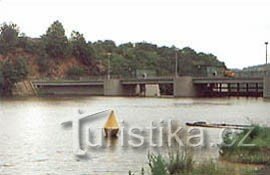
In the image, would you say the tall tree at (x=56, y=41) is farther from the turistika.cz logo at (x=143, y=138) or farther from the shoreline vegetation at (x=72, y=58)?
the turistika.cz logo at (x=143, y=138)

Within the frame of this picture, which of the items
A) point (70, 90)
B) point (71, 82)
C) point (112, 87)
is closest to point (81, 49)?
point (70, 90)

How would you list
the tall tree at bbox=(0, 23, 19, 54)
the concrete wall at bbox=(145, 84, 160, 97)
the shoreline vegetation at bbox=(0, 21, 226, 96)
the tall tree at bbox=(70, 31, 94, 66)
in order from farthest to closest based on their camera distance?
the tall tree at bbox=(70, 31, 94, 66), the shoreline vegetation at bbox=(0, 21, 226, 96), the tall tree at bbox=(0, 23, 19, 54), the concrete wall at bbox=(145, 84, 160, 97)

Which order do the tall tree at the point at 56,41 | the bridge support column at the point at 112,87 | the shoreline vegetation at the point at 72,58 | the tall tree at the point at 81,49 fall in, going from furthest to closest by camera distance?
1. the tall tree at the point at 81,49
2. the tall tree at the point at 56,41
3. the shoreline vegetation at the point at 72,58
4. the bridge support column at the point at 112,87

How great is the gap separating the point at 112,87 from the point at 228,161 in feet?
386

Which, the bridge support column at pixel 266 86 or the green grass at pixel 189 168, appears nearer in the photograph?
the green grass at pixel 189 168

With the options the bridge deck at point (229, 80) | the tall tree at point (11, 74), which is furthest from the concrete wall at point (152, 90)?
the tall tree at point (11, 74)

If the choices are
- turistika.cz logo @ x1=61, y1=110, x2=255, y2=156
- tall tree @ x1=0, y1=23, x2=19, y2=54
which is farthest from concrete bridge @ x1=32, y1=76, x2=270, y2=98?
turistika.cz logo @ x1=61, y1=110, x2=255, y2=156

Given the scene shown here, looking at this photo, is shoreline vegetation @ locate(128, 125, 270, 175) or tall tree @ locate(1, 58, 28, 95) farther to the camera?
tall tree @ locate(1, 58, 28, 95)

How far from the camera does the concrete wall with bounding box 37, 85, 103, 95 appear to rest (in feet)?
492

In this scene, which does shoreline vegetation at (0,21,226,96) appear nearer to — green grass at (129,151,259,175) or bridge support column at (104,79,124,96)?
bridge support column at (104,79,124,96)

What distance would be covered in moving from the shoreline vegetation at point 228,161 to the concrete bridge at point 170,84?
92.9 m

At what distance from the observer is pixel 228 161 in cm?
2366

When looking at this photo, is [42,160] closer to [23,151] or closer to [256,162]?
[23,151]

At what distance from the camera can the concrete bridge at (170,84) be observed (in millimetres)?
125006
